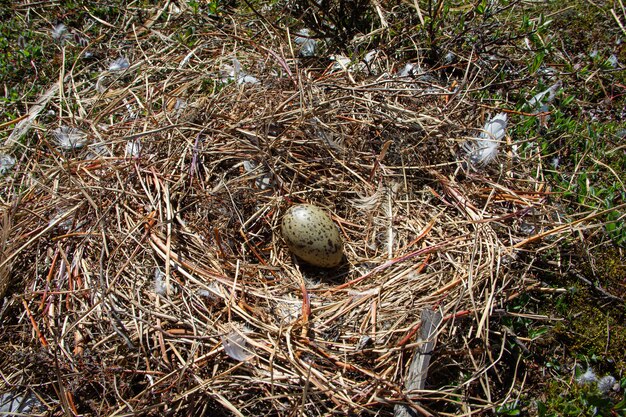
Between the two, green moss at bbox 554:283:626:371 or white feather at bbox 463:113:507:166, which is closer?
green moss at bbox 554:283:626:371

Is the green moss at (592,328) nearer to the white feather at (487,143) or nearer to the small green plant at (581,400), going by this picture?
the small green plant at (581,400)

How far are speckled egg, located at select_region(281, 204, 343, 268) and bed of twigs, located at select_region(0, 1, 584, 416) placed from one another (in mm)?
143

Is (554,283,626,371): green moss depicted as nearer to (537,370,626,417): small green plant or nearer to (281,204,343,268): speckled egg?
(537,370,626,417): small green plant

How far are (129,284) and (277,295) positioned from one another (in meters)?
0.70

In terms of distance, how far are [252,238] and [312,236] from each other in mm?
400

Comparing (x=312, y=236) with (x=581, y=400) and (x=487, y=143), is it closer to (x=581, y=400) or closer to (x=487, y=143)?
(x=487, y=143)

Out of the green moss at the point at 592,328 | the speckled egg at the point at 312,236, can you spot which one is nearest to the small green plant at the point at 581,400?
the green moss at the point at 592,328

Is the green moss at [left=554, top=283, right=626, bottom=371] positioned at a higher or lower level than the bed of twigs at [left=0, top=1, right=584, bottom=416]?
lower

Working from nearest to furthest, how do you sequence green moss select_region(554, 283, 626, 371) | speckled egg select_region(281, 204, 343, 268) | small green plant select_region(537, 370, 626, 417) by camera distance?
small green plant select_region(537, 370, 626, 417) < green moss select_region(554, 283, 626, 371) < speckled egg select_region(281, 204, 343, 268)

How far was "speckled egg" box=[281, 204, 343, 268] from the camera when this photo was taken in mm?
2582

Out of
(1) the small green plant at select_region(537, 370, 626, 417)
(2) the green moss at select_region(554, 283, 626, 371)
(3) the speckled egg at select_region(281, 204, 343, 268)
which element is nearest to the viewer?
(1) the small green plant at select_region(537, 370, 626, 417)

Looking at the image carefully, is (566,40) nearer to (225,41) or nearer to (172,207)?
(225,41)

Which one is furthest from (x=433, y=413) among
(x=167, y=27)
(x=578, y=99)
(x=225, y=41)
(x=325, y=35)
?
(x=167, y=27)

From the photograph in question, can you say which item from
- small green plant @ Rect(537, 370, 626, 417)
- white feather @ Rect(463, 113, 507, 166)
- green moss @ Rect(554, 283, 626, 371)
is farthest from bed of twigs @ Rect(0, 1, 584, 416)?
green moss @ Rect(554, 283, 626, 371)
